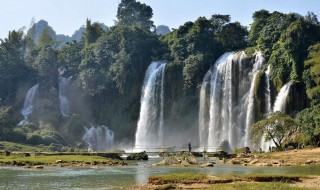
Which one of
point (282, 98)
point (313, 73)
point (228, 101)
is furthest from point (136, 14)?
point (313, 73)

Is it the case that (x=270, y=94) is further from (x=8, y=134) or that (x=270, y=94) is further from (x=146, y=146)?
(x=8, y=134)

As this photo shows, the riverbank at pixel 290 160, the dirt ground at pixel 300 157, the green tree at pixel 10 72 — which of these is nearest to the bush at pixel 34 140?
the green tree at pixel 10 72

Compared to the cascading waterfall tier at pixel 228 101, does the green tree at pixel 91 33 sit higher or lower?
higher

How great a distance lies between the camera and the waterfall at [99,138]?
94000mm

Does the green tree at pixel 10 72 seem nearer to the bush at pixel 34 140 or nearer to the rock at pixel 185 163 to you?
the bush at pixel 34 140

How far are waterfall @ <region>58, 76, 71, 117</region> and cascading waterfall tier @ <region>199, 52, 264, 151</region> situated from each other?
3519cm

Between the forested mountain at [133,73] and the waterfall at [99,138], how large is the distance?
3.95ft

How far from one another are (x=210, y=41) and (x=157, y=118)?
18504 millimetres

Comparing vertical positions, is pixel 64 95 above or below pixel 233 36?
below

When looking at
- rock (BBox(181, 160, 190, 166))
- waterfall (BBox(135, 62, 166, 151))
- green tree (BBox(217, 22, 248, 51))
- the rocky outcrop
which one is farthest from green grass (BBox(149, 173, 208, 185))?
green tree (BBox(217, 22, 248, 51))

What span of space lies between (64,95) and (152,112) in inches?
1065

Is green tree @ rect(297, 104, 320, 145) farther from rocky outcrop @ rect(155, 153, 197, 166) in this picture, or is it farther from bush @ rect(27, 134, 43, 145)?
bush @ rect(27, 134, 43, 145)

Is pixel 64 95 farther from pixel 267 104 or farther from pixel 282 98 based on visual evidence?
pixel 282 98

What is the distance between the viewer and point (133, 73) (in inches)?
3807
